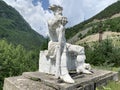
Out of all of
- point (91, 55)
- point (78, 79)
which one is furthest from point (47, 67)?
point (91, 55)

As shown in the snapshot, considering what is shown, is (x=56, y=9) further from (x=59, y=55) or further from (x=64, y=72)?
(x=64, y=72)

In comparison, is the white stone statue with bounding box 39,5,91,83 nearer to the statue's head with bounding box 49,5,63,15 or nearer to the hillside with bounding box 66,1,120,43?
the statue's head with bounding box 49,5,63,15

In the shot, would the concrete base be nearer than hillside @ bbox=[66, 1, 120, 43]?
Yes

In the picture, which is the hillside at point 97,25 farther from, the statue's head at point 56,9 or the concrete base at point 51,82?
the statue's head at point 56,9

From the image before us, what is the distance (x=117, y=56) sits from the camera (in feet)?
66.8

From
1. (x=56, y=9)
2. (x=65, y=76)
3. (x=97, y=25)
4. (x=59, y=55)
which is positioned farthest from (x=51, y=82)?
(x=97, y=25)

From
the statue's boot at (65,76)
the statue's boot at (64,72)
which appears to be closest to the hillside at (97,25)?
the statue's boot at (64,72)

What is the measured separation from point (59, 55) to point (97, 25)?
84.1 meters

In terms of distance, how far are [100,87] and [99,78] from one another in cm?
35

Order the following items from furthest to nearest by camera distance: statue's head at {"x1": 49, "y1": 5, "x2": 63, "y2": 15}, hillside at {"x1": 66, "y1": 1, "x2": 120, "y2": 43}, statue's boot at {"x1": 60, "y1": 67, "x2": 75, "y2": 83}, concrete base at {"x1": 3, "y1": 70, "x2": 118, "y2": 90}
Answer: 1. hillside at {"x1": 66, "y1": 1, "x2": 120, "y2": 43}
2. statue's head at {"x1": 49, "y1": 5, "x2": 63, "y2": 15}
3. statue's boot at {"x1": 60, "y1": 67, "x2": 75, "y2": 83}
4. concrete base at {"x1": 3, "y1": 70, "x2": 118, "y2": 90}

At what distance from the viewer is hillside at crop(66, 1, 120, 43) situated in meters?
80.2

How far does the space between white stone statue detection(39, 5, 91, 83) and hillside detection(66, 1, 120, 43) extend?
6364cm

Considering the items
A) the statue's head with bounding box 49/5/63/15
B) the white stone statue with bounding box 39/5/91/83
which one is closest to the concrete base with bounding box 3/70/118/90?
the white stone statue with bounding box 39/5/91/83

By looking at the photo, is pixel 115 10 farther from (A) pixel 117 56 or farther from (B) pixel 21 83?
(B) pixel 21 83
